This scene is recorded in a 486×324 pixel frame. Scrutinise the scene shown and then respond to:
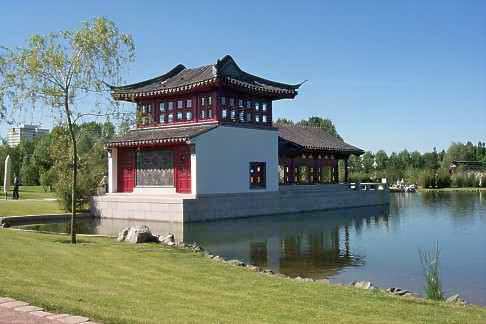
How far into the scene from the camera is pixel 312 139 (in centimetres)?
3622

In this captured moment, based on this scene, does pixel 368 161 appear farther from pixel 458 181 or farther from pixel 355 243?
pixel 355 243

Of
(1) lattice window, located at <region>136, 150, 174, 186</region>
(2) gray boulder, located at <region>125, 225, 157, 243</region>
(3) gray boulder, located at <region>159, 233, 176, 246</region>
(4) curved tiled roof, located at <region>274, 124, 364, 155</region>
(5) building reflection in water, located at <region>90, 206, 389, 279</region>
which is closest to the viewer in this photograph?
(5) building reflection in water, located at <region>90, 206, 389, 279</region>

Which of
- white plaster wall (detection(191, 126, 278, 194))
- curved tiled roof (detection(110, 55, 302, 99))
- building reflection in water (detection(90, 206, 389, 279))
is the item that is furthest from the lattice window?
building reflection in water (detection(90, 206, 389, 279))

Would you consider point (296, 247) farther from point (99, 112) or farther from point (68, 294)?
point (68, 294)

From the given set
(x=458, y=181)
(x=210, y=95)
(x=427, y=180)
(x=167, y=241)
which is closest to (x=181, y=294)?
(x=167, y=241)

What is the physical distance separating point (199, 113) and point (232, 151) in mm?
2661

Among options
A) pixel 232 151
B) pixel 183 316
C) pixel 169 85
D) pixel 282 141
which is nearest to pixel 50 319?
pixel 183 316

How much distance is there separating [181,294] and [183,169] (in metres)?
18.9

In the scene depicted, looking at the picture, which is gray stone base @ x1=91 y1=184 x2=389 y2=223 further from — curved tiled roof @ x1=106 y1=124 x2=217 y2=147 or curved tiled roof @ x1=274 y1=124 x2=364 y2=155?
curved tiled roof @ x1=274 y1=124 x2=364 y2=155

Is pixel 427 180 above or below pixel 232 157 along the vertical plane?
below

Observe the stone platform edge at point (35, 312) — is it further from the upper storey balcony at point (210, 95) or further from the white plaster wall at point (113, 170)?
the white plaster wall at point (113, 170)

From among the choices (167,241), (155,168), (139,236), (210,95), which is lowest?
(167,241)

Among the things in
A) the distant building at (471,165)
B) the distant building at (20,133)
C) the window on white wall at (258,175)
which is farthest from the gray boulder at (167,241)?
the distant building at (471,165)

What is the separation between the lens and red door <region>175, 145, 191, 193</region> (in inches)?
1009
